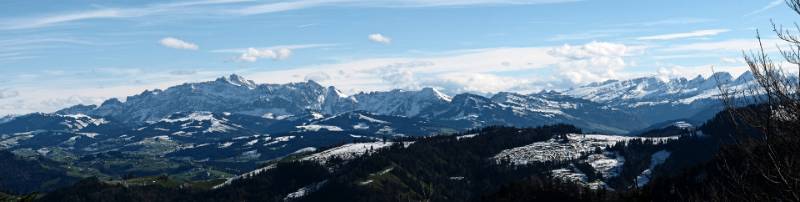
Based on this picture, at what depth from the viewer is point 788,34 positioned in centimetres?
2995

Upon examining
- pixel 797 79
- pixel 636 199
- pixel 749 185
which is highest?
pixel 797 79

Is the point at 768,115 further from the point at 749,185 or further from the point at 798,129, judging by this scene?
the point at 749,185

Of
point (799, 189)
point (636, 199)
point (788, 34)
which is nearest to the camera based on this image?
point (799, 189)

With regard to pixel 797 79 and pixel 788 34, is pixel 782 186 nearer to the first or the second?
pixel 797 79

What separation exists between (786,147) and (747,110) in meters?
2.43

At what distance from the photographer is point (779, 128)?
96.2 ft

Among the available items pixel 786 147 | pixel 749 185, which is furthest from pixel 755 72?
pixel 749 185

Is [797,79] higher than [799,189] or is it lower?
higher

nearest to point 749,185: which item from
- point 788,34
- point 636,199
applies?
point 788,34

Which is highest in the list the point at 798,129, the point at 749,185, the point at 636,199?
the point at 798,129

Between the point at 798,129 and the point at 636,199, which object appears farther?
the point at 636,199

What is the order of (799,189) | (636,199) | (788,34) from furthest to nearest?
1. (636,199)
2. (788,34)
3. (799,189)

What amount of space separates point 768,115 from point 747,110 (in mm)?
2380

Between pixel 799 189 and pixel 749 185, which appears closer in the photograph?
pixel 799 189
